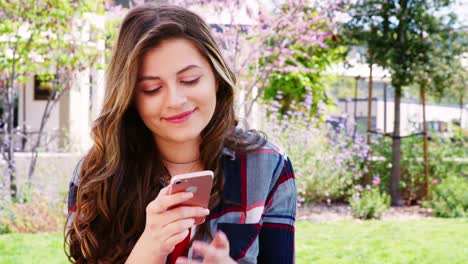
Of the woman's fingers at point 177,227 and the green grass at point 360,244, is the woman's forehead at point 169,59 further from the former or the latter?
the green grass at point 360,244

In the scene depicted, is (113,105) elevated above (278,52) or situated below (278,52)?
below

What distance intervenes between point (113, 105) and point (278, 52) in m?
5.84

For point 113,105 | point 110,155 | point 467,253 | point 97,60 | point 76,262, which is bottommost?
point 467,253

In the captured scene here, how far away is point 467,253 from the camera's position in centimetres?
498

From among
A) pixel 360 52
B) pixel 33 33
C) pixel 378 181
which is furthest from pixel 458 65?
pixel 33 33

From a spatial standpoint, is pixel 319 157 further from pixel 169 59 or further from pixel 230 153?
pixel 169 59

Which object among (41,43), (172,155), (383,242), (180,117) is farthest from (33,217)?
(180,117)

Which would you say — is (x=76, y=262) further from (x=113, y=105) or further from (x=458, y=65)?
(x=458, y=65)

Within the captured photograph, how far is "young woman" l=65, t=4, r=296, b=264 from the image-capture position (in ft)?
5.23

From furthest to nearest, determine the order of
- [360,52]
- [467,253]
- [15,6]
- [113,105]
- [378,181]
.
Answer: [360,52]
[378,181]
[15,6]
[467,253]
[113,105]

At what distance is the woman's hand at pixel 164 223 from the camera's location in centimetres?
138

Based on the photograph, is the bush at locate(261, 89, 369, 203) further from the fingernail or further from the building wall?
the fingernail

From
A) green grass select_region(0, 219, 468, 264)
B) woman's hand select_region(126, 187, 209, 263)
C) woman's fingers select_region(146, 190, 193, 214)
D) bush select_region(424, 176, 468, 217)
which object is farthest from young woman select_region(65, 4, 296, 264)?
bush select_region(424, 176, 468, 217)

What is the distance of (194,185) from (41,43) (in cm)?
603
